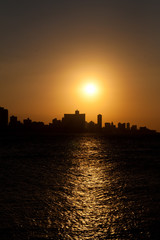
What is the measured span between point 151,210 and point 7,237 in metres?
8.81

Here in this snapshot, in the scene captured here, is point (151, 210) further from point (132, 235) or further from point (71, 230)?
point (71, 230)

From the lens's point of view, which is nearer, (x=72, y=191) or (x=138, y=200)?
(x=138, y=200)

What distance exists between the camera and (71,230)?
12180 millimetres

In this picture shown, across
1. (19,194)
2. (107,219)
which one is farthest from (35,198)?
(107,219)

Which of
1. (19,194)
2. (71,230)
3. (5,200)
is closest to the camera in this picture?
(71,230)

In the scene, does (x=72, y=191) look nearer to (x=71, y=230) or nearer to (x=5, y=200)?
(x=5, y=200)

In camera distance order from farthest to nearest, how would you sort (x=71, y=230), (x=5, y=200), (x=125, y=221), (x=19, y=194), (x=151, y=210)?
(x=19, y=194) < (x=5, y=200) < (x=151, y=210) < (x=125, y=221) < (x=71, y=230)

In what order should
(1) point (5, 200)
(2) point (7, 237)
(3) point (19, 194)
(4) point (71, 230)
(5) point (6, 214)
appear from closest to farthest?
(2) point (7, 237)
(4) point (71, 230)
(5) point (6, 214)
(1) point (5, 200)
(3) point (19, 194)

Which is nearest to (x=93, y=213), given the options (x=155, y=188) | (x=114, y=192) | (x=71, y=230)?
(x=71, y=230)

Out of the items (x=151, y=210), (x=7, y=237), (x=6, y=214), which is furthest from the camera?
(x=151, y=210)

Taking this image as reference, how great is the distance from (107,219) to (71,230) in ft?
8.18

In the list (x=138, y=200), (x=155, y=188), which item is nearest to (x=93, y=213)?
(x=138, y=200)

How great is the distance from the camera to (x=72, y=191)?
21.2m

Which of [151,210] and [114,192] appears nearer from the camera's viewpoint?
[151,210]
